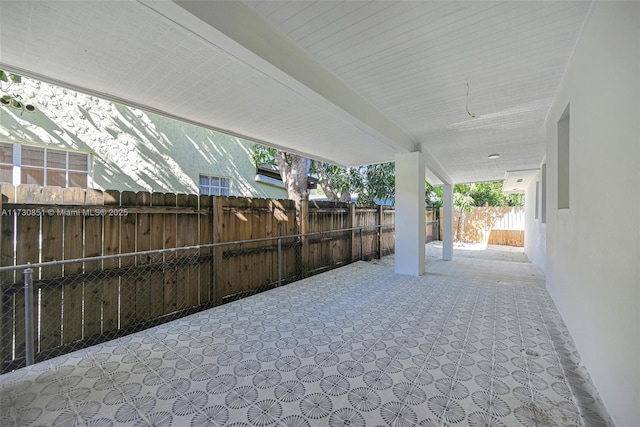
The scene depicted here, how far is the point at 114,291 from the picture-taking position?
2.91m

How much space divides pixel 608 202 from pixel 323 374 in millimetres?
2210

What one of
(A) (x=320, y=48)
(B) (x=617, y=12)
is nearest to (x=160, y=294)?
(A) (x=320, y=48)

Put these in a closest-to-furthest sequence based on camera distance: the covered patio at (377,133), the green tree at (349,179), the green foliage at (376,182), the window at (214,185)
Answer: the covered patio at (377,133) < the window at (214,185) < the green tree at (349,179) < the green foliage at (376,182)

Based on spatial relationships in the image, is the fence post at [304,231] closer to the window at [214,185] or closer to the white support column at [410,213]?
the white support column at [410,213]

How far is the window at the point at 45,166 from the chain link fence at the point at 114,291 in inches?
129

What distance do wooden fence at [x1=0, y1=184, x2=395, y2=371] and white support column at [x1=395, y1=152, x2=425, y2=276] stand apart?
8.56ft

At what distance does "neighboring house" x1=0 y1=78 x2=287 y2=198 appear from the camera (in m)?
4.51

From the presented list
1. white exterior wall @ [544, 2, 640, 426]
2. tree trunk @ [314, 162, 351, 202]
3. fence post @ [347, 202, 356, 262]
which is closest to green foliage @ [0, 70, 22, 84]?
white exterior wall @ [544, 2, 640, 426]

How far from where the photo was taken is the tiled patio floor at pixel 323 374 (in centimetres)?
164

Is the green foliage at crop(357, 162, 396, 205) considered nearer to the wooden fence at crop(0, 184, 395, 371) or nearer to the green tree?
the green tree

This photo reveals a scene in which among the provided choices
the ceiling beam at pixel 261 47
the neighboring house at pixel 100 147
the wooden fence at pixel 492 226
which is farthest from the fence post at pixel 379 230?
the wooden fence at pixel 492 226

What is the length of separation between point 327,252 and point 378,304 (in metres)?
2.61

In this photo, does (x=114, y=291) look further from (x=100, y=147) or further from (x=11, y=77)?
(x=100, y=147)

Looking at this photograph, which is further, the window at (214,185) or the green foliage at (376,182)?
the green foliage at (376,182)
